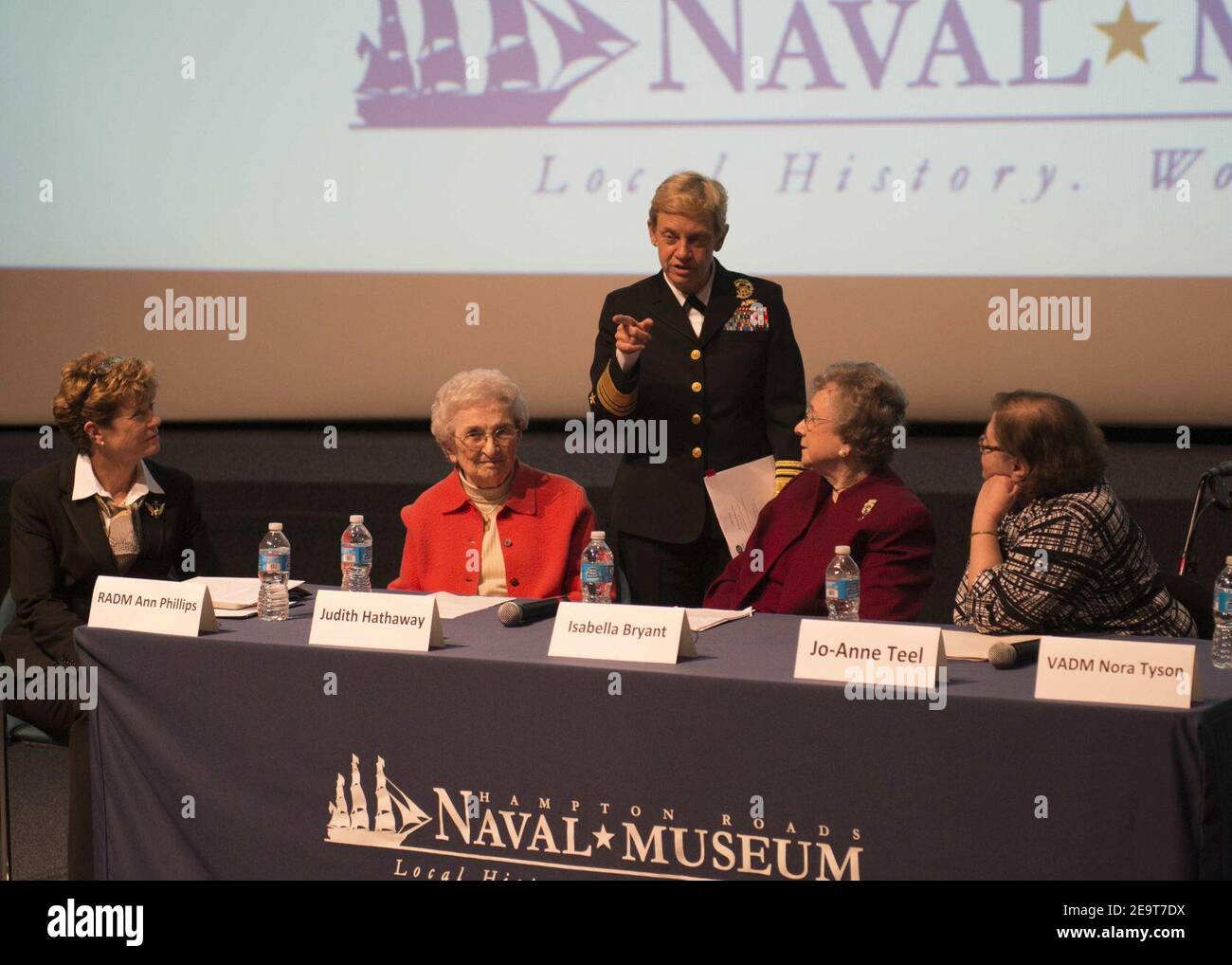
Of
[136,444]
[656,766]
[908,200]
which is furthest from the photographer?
[908,200]

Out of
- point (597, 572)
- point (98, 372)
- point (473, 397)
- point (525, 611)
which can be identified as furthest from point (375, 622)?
point (98, 372)

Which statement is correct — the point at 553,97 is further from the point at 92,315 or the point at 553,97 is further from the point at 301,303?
the point at 92,315

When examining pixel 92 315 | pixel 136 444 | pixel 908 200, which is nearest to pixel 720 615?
pixel 136 444

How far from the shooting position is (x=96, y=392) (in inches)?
127

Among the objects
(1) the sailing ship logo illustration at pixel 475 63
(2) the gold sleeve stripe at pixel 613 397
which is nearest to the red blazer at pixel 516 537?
(2) the gold sleeve stripe at pixel 613 397

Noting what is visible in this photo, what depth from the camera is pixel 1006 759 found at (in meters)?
2.04

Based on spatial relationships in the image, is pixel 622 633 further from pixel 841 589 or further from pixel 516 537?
pixel 516 537

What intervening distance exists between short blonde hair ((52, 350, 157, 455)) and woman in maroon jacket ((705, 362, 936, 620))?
4.77 feet

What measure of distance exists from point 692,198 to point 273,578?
125 centimetres

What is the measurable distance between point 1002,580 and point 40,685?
2004 millimetres

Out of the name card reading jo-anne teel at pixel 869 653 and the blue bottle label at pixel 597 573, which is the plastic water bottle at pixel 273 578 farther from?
the name card reading jo-anne teel at pixel 869 653

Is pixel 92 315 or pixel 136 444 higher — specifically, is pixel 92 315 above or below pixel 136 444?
above

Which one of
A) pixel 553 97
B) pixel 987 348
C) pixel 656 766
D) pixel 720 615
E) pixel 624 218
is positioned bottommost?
pixel 656 766

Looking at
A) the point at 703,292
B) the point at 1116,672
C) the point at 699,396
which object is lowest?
the point at 1116,672
